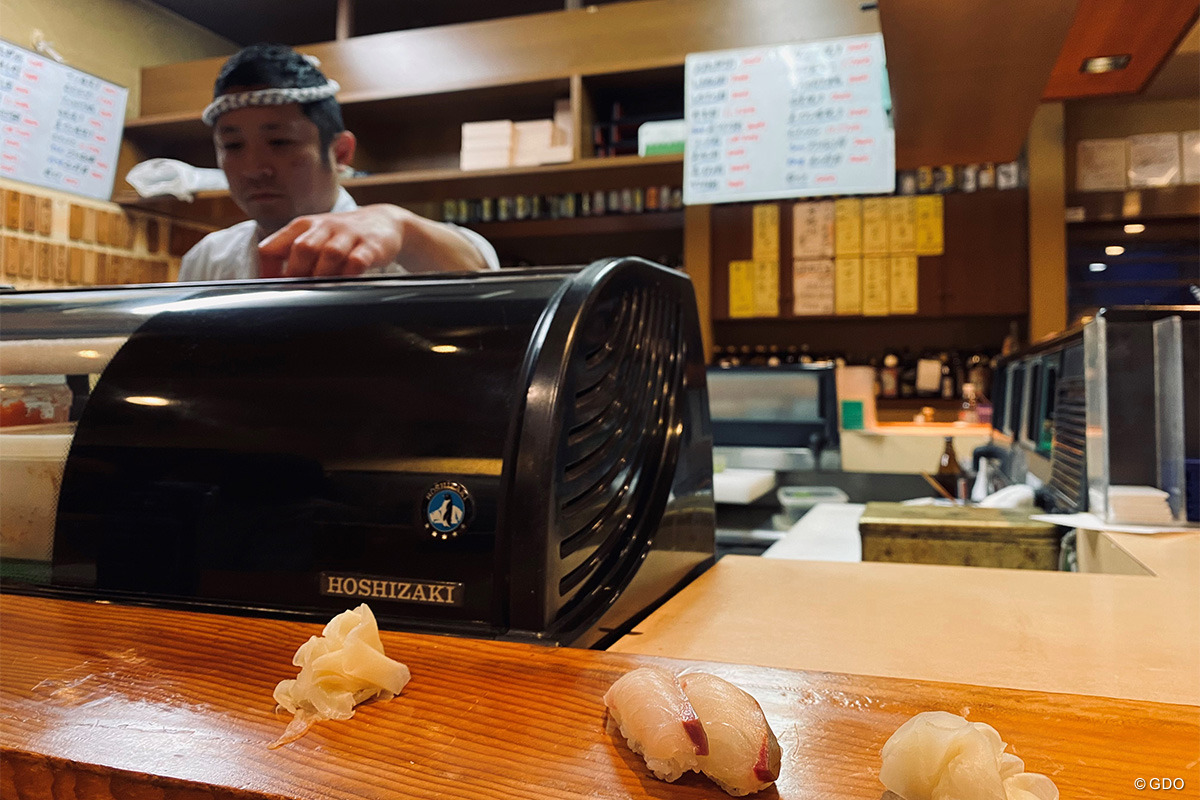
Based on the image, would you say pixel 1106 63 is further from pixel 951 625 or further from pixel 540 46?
pixel 540 46

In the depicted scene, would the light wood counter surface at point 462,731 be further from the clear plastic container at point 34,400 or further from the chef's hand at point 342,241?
the chef's hand at point 342,241

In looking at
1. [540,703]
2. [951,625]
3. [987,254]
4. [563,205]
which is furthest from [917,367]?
[540,703]

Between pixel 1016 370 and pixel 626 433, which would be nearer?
pixel 626 433

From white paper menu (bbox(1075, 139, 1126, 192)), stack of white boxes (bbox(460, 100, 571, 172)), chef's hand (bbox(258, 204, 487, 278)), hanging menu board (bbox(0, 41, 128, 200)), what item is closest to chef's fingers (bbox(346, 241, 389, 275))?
chef's hand (bbox(258, 204, 487, 278))

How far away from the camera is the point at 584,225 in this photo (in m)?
4.76

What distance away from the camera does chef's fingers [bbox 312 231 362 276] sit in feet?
3.06

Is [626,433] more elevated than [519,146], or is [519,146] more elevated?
[519,146]

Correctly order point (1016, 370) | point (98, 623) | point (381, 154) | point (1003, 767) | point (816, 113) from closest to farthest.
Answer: point (1003, 767), point (98, 623), point (1016, 370), point (816, 113), point (381, 154)

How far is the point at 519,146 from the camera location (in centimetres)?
412

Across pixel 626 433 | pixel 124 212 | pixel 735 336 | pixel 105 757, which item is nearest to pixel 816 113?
pixel 735 336

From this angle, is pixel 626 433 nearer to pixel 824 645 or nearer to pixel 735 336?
pixel 824 645

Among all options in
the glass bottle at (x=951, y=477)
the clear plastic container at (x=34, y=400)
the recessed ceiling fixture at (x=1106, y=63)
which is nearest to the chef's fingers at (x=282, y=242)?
the clear plastic container at (x=34, y=400)

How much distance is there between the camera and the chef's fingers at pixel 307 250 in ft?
3.03

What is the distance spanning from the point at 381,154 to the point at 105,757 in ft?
16.5
